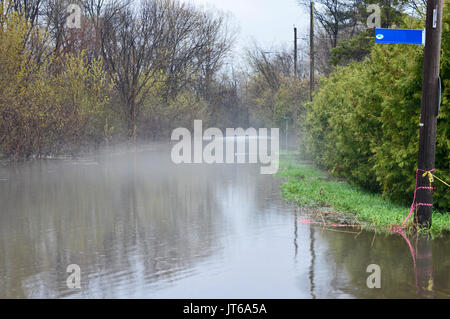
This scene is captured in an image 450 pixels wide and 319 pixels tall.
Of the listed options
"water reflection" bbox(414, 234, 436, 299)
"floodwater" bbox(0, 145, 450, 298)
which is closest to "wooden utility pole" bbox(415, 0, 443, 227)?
"water reflection" bbox(414, 234, 436, 299)

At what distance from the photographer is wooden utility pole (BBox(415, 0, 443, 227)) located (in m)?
9.88

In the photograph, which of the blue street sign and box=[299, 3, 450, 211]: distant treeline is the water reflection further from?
the blue street sign

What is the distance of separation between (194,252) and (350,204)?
5.73 m

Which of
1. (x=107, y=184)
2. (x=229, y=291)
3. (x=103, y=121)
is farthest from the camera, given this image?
(x=103, y=121)

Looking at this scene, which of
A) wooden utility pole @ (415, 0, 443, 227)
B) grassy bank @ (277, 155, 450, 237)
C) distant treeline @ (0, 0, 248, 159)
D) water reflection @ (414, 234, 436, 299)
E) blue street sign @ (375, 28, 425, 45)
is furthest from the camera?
distant treeline @ (0, 0, 248, 159)

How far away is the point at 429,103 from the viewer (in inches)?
395

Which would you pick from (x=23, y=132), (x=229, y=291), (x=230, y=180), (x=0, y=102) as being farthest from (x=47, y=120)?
(x=229, y=291)

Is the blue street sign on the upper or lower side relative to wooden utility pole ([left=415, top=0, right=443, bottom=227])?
upper

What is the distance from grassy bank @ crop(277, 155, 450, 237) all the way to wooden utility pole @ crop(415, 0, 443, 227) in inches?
19.8

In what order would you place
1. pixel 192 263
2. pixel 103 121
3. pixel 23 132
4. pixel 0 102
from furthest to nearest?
1. pixel 103 121
2. pixel 23 132
3. pixel 0 102
4. pixel 192 263

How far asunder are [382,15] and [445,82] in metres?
25.9

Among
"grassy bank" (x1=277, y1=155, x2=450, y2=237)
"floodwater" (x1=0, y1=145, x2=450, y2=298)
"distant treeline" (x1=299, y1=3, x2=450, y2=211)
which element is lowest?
"floodwater" (x1=0, y1=145, x2=450, y2=298)
